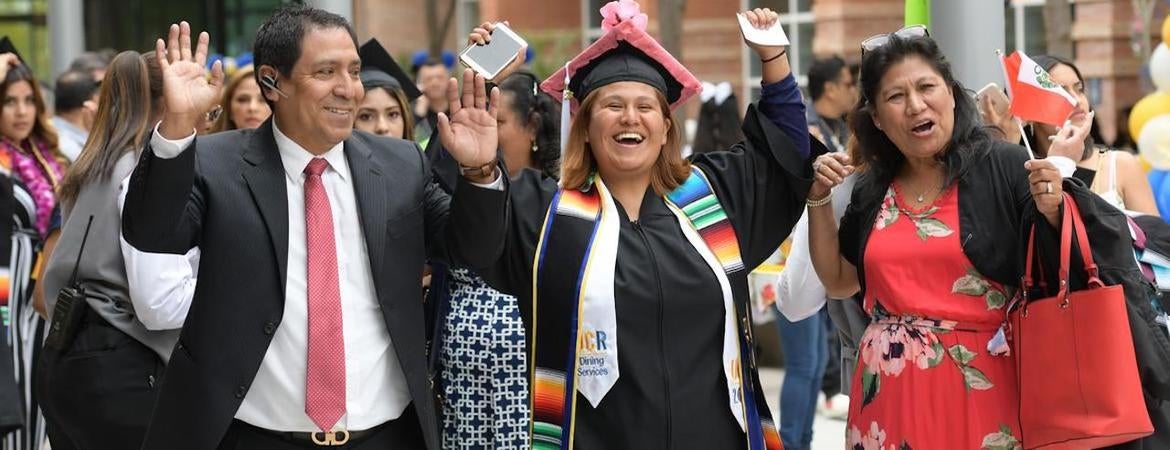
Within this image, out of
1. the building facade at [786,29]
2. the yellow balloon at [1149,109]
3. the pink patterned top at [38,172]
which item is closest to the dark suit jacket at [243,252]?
the pink patterned top at [38,172]

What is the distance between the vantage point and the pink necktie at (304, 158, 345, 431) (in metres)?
3.87

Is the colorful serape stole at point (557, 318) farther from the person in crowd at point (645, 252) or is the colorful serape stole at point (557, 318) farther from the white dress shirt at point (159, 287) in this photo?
the white dress shirt at point (159, 287)

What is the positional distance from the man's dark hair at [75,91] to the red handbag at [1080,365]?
6.67m

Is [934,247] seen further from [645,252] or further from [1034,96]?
[645,252]

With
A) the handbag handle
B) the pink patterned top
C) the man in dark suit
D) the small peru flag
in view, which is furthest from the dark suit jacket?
the pink patterned top

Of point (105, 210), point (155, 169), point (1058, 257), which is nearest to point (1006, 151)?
point (1058, 257)

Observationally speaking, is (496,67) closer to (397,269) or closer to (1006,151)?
(397,269)

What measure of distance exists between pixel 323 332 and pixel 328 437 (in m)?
0.25

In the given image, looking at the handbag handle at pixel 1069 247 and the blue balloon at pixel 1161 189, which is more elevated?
the handbag handle at pixel 1069 247

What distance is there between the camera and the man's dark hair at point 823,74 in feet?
32.6

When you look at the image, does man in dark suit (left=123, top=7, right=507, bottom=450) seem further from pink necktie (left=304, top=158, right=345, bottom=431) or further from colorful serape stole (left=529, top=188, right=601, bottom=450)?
colorful serape stole (left=529, top=188, right=601, bottom=450)

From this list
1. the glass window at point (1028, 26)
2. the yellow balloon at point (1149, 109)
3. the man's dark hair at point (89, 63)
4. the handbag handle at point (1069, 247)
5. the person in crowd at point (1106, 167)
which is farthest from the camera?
the glass window at point (1028, 26)

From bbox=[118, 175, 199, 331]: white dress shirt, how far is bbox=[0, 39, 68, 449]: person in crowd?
90.0 inches

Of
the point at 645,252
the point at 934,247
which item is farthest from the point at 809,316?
the point at 645,252
